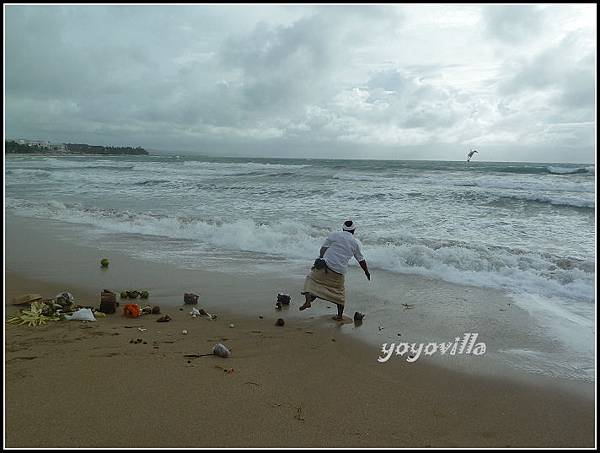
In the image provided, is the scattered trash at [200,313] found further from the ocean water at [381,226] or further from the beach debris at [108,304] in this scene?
→ the ocean water at [381,226]

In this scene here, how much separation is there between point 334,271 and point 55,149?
8414 cm

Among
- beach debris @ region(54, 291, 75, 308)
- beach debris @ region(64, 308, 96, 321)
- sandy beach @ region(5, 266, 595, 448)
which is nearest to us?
sandy beach @ region(5, 266, 595, 448)

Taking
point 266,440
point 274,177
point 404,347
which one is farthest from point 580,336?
point 274,177

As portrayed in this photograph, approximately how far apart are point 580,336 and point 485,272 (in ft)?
9.56

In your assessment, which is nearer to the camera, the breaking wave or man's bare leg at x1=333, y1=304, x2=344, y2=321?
man's bare leg at x1=333, y1=304, x2=344, y2=321

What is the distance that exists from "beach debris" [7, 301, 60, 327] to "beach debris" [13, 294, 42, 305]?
0.31 metres

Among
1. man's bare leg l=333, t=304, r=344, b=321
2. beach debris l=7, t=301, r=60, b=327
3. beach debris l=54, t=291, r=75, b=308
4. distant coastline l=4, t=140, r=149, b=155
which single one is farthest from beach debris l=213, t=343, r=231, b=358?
distant coastline l=4, t=140, r=149, b=155

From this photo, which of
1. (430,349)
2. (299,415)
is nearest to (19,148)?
Answer: (430,349)

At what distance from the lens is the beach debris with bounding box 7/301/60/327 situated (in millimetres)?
5172

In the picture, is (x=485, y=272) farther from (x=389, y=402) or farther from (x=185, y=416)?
(x=185, y=416)

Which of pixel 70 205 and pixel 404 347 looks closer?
pixel 404 347

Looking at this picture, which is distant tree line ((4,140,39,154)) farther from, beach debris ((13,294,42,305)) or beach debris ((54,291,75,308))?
beach debris ((54,291,75,308))

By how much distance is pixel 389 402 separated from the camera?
371 centimetres

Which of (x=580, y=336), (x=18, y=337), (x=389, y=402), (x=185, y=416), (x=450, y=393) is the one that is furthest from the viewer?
(x=580, y=336)
